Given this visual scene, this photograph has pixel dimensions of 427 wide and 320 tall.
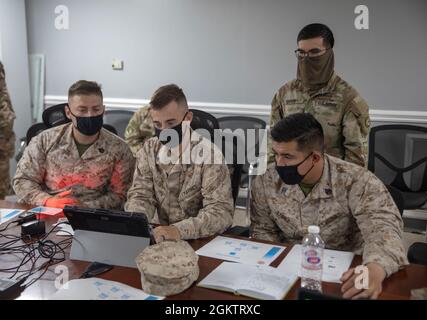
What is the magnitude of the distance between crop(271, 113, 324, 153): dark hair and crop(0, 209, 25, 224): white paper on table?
3.93 feet

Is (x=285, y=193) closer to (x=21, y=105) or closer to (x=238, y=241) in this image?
(x=238, y=241)

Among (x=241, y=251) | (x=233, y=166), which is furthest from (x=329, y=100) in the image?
(x=241, y=251)

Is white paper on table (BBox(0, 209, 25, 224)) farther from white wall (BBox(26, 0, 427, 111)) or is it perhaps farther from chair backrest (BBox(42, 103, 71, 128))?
white wall (BBox(26, 0, 427, 111))

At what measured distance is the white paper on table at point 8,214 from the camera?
1.88m

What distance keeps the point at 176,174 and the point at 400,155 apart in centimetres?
221

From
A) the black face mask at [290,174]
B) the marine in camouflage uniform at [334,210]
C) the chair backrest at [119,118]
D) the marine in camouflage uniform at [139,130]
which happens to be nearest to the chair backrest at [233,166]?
the marine in camouflage uniform at [334,210]

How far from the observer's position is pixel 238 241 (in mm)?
1649

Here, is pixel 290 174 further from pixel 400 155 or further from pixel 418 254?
pixel 400 155

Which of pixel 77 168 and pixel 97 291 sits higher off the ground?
pixel 77 168

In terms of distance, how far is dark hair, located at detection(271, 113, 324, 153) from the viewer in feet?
5.51

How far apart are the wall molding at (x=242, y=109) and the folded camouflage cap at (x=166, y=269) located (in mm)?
2702

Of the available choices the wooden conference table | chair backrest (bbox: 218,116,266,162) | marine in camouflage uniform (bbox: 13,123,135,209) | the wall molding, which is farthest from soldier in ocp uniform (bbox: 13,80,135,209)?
the wall molding

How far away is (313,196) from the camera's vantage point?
170 centimetres
